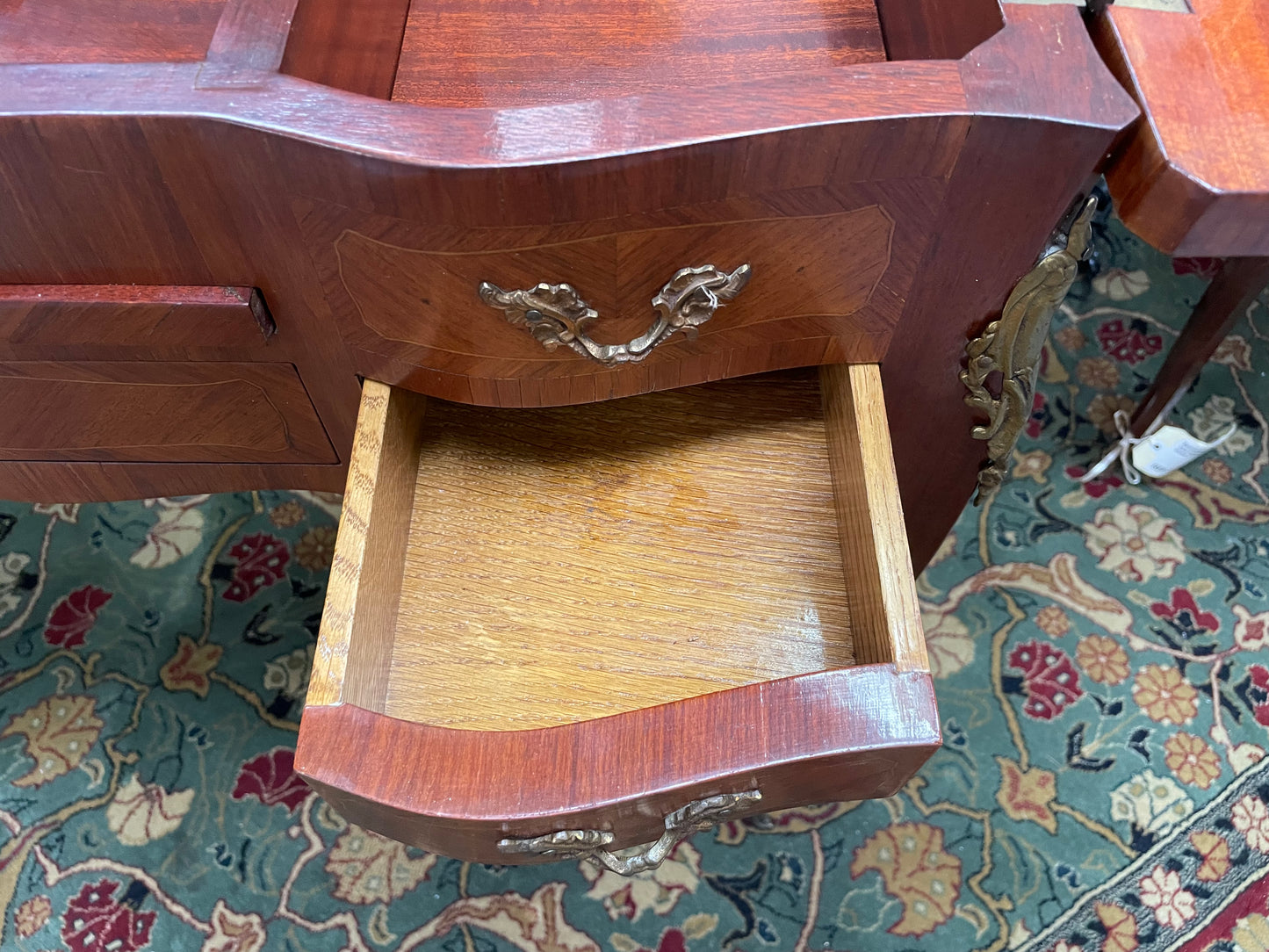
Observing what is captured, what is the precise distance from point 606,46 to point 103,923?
2.52 feet

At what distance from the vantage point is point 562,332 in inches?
19.1

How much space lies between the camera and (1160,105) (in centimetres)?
43

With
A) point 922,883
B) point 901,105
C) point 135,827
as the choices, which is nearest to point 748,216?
point 901,105

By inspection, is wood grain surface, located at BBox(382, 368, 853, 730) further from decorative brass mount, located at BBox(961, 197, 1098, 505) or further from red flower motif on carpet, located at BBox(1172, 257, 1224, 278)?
red flower motif on carpet, located at BBox(1172, 257, 1224, 278)

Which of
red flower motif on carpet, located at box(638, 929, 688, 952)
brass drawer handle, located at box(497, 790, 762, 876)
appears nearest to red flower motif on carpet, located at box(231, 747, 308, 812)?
red flower motif on carpet, located at box(638, 929, 688, 952)

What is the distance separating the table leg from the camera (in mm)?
820

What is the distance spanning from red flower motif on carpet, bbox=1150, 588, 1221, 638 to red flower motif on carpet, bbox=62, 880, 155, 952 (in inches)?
36.4

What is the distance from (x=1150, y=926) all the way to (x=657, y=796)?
1.90 feet

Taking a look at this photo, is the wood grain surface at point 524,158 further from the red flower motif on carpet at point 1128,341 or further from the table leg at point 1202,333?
the red flower motif on carpet at point 1128,341

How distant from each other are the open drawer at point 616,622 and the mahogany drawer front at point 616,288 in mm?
46

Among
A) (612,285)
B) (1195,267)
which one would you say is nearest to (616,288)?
(612,285)

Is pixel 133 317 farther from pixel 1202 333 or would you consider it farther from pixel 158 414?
pixel 1202 333

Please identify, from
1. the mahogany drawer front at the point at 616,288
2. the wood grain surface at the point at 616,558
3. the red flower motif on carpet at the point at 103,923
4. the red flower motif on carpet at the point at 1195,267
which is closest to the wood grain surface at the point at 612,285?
the mahogany drawer front at the point at 616,288

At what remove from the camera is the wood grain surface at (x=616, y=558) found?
0.59 meters
